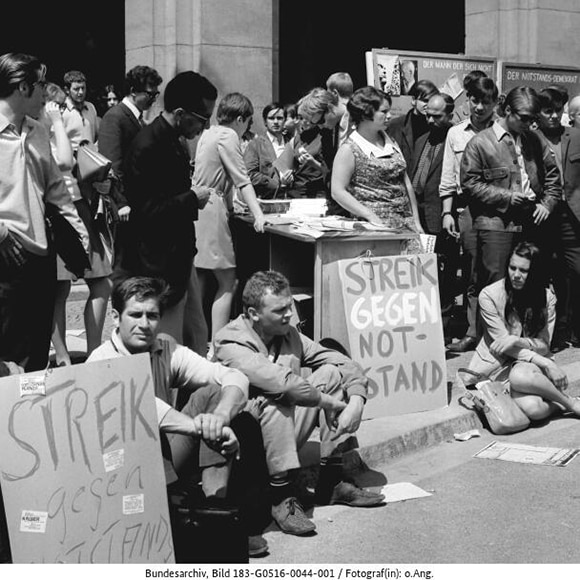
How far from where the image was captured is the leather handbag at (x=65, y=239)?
575 cm

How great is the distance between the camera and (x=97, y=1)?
56.9ft

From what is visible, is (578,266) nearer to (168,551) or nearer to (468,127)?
(468,127)

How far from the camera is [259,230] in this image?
7457 millimetres

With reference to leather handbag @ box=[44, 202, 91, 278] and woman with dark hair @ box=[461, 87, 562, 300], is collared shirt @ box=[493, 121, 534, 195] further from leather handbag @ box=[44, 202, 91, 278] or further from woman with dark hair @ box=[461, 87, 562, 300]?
leather handbag @ box=[44, 202, 91, 278]

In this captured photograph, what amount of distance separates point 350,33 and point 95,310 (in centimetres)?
1250

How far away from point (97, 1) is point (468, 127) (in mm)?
9771

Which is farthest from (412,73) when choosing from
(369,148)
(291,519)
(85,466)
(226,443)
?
(85,466)

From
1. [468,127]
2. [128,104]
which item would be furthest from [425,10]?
[128,104]

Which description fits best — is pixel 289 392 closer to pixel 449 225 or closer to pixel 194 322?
pixel 194 322

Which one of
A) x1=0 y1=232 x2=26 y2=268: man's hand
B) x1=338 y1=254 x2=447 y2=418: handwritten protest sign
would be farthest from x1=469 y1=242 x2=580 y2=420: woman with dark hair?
x1=0 y1=232 x2=26 y2=268: man's hand

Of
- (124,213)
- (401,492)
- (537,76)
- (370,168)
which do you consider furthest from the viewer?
(537,76)

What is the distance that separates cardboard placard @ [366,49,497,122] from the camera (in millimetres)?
9830

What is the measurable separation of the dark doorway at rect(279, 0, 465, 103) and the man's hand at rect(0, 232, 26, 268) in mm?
12984
